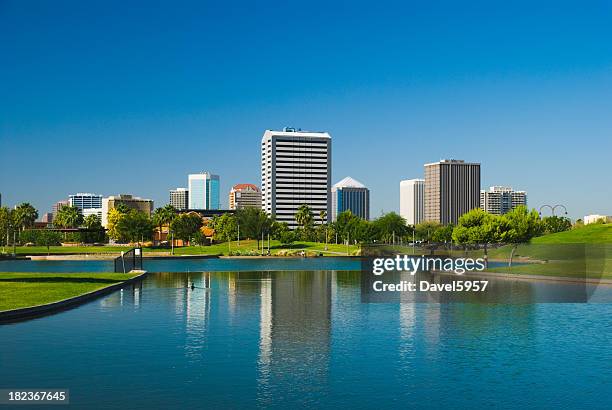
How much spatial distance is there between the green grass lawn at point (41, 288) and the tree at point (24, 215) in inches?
5226

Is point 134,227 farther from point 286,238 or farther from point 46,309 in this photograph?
→ point 46,309

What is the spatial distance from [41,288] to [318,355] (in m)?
33.7

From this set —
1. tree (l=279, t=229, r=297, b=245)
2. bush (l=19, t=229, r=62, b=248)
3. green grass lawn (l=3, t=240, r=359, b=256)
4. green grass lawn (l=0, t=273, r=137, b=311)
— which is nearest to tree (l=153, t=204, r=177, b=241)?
green grass lawn (l=3, t=240, r=359, b=256)

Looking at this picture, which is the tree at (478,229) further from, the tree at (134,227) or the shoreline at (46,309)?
the tree at (134,227)

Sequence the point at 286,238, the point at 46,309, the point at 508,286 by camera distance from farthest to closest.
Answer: the point at 286,238 → the point at 508,286 → the point at 46,309

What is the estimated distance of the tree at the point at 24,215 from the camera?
188500 mm

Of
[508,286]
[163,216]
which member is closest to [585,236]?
[508,286]

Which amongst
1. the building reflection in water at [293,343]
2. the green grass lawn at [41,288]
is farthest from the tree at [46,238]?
the building reflection in water at [293,343]

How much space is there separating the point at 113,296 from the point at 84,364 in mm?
27772

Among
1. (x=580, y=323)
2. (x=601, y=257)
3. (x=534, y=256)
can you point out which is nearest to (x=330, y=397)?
(x=580, y=323)

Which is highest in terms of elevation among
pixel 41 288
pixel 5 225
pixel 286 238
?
pixel 5 225

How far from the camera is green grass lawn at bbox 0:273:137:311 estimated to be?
138ft

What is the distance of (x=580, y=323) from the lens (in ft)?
119

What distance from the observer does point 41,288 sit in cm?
5253
